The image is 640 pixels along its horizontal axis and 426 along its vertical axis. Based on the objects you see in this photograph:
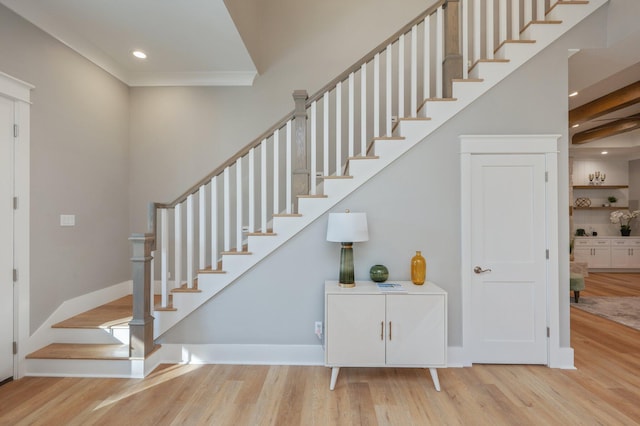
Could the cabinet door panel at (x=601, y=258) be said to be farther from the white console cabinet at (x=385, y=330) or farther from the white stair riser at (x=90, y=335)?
the white stair riser at (x=90, y=335)

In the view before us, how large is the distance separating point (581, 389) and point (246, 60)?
4.61 metres

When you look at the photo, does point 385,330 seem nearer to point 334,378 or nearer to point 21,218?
point 334,378

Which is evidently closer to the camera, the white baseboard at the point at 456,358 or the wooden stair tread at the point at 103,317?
the white baseboard at the point at 456,358

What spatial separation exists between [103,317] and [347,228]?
274 cm

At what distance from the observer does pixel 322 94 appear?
3061 mm

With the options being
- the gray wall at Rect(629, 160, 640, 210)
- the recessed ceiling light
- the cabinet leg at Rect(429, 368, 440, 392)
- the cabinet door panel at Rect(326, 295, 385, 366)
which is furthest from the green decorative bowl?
the gray wall at Rect(629, 160, 640, 210)

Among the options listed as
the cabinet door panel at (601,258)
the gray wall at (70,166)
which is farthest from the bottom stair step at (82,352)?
the cabinet door panel at (601,258)

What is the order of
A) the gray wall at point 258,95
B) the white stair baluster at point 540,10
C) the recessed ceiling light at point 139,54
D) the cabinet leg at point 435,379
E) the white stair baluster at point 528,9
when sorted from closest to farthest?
1. the cabinet leg at point 435,379
2. the white stair baluster at point 540,10
3. the white stair baluster at point 528,9
4. the recessed ceiling light at point 139,54
5. the gray wall at point 258,95

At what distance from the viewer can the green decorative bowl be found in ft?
9.57

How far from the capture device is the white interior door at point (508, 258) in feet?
9.80

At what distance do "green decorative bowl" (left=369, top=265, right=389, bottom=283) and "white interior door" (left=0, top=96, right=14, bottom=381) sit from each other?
3.16 meters

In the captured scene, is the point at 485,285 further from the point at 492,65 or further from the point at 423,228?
the point at 492,65

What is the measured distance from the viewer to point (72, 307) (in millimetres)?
3326

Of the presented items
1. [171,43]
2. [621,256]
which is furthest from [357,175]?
[621,256]
